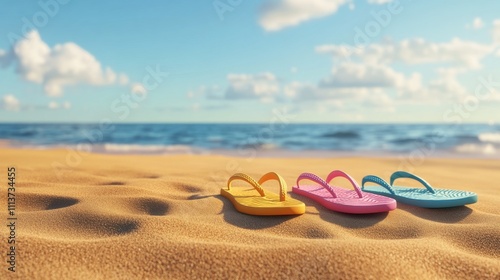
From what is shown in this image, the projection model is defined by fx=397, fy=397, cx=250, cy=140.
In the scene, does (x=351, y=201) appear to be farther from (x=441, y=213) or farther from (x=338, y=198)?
(x=441, y=213)

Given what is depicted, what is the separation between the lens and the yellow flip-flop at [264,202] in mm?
2139

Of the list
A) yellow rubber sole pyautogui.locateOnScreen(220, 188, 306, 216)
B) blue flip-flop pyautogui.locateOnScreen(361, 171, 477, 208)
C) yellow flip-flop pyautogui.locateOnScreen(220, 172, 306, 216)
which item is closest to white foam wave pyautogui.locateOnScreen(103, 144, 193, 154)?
Result: yellow flip-flop pyautogui.locateOnScreen(220, 172, 306, 216)

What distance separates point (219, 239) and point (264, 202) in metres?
0.56

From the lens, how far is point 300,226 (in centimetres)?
205

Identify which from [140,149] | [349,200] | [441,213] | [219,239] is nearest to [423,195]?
[441,213]

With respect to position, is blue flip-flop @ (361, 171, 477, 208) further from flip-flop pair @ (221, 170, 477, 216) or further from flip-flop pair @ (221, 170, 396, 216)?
flip-flop pair @ (221, 170, 396, 216)

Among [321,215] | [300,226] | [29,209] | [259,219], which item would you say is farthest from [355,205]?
[29,209]

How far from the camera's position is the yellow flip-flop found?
7.02 feet

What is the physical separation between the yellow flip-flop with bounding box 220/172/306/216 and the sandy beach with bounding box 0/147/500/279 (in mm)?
44

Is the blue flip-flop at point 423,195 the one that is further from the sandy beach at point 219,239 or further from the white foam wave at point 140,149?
the white foam wave at point 140,149

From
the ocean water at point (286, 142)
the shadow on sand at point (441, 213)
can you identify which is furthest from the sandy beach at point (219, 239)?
the ocean water at point (286, 142)

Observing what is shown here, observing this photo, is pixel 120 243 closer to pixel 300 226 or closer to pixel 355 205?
pixel 300 226

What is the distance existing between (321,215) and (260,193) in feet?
1.34

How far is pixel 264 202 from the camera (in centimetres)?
230
